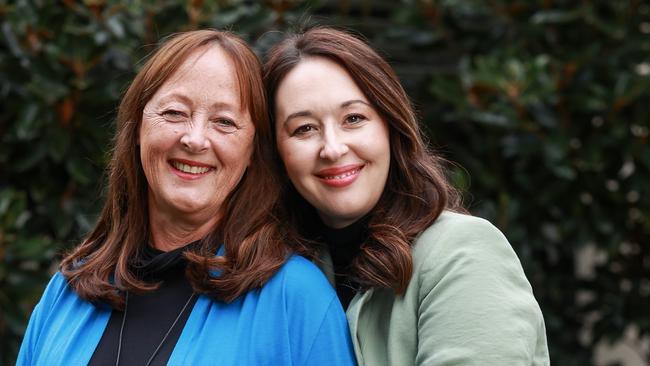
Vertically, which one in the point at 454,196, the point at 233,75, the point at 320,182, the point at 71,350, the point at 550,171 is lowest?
the point at 550,171

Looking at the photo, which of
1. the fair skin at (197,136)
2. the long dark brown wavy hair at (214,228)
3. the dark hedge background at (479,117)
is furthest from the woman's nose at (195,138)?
the dark hedge background at (479,117)

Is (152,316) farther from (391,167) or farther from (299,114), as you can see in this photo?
(391,167)

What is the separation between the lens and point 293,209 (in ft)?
8.40

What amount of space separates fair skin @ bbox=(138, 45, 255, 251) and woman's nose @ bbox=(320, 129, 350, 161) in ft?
0.69

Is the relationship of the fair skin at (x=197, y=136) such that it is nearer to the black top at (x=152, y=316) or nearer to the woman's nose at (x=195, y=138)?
the woman's nose at (x=195, y=138)

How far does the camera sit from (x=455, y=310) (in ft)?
6.60

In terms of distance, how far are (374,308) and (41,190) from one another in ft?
7.08

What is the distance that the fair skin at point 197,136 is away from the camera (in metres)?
2.31

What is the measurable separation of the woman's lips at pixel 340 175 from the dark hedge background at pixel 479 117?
1314mm

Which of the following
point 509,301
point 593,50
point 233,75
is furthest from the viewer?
point 593,50

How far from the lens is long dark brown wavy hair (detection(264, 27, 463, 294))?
231 cm

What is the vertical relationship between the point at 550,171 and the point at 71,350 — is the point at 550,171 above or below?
below

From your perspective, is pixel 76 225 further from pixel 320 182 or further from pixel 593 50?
pixel 593 50

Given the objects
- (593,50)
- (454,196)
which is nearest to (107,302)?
(454,196)
